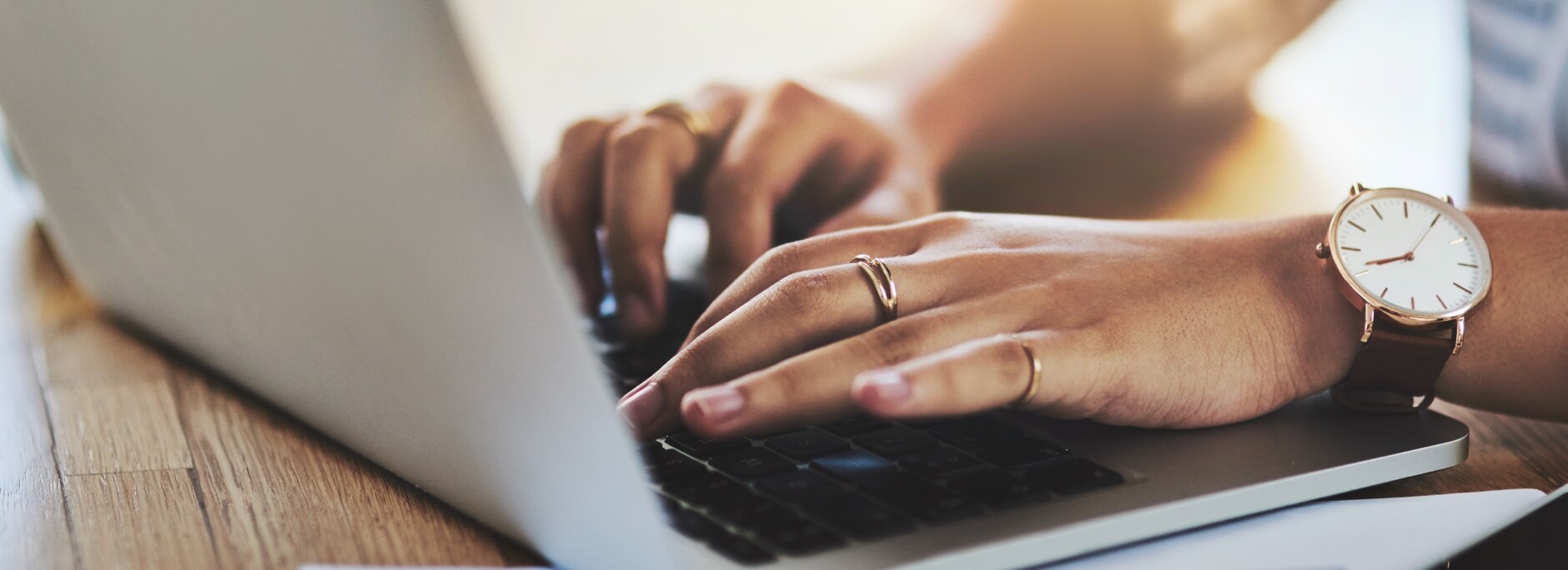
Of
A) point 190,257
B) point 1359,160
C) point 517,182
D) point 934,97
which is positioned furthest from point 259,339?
point 1359,160

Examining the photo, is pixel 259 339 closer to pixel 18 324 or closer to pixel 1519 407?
pixel 18 324

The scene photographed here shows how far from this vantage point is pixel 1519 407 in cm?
58

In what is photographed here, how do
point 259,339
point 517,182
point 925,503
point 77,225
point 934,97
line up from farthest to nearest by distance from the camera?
point 934,97 → point 77,225 → point 259,339 → point 925,503 → point 517,182

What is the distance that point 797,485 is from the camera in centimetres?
41

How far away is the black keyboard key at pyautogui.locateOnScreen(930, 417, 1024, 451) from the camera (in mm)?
476

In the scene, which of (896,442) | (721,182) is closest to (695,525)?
(896,442)

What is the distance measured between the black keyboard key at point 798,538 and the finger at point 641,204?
0.32 m

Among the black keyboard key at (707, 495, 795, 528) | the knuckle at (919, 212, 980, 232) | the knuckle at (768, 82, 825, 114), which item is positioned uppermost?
the knuckle at (768, 82, 825, 114)

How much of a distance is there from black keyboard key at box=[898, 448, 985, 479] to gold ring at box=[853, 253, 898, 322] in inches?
3.8

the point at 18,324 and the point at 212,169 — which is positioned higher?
the point at 212,169

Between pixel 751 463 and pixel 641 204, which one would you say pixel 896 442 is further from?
pixel 641 204

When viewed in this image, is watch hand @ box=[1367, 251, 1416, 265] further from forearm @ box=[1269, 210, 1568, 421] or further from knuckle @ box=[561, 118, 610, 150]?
knuckle @ box=[561, 118, 610, 150]

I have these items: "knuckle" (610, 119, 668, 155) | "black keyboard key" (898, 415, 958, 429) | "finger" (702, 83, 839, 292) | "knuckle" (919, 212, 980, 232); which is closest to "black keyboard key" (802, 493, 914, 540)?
"black keyboard key" (898, 415, 958, 429)

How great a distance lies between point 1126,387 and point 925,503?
159mm
